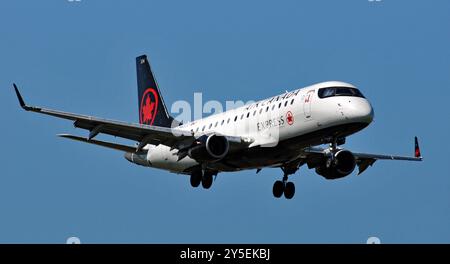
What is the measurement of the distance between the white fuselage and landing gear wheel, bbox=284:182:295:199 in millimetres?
5601

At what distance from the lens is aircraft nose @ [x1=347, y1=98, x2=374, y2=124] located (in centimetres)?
5325

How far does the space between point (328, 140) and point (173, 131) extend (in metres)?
8.75

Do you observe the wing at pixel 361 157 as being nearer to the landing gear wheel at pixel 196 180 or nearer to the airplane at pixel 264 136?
the airplane at pixel 264 136

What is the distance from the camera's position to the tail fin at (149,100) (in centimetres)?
7006

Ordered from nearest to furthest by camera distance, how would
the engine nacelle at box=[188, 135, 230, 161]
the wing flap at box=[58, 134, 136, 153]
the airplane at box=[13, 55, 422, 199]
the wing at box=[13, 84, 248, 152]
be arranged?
the airplane at box=[13, 55, 422, 199]
the wing at box=[13, 84, 248, 152]
the engine nacelle at box=[188, 135, 230, 161]
the wing flap at box=[58, 134, 136, 153]

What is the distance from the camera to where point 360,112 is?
53250mm

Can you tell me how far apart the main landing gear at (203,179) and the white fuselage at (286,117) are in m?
0.78

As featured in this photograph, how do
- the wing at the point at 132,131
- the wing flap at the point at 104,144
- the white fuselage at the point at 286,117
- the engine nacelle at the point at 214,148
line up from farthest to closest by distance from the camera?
the wing flap at the point at 104,144, the engine nacelle at the point at 214,148, the wing at the point at 132,131, the white fuselage at the point at 286,117

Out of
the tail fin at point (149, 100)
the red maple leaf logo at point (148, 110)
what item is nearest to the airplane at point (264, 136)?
the tail fin at point (149, 100)

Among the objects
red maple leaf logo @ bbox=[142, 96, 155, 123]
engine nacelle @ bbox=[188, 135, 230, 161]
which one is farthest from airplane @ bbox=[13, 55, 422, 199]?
red maple leaf logo @ bbox=[142, 96, 155, 123]

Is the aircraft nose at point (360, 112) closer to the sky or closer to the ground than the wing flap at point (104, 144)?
closer to the ground

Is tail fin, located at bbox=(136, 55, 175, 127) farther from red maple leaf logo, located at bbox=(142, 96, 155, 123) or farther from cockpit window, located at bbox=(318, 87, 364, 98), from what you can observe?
cockpit window, located at bbox=(318, 87, 364, 98)
